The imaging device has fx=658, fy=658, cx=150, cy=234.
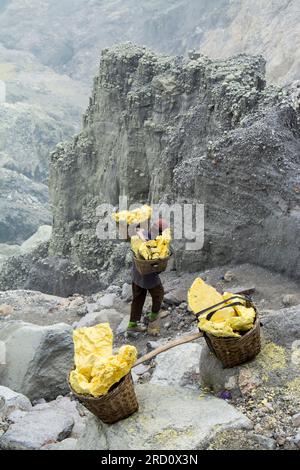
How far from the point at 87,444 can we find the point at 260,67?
12.2m

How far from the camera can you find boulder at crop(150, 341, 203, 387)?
592cm

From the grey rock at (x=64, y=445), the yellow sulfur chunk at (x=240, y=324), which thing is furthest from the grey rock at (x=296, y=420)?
the grey rock at (x=64, y=445)

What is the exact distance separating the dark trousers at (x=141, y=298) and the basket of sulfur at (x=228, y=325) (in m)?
2.36

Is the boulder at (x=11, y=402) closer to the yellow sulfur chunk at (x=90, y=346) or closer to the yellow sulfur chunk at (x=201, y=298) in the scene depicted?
the yellow sulfur chunk at (x=90, y=346)

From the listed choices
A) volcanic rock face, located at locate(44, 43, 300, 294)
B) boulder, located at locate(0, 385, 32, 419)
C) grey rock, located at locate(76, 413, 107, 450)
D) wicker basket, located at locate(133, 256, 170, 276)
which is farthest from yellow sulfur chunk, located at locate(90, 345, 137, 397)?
volcanic rock face, located at locate(44, 43, 300, 294)

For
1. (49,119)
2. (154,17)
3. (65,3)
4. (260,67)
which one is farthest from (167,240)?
(65,3)

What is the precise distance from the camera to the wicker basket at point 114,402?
478cm

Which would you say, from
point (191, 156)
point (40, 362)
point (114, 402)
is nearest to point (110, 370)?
point (114, 402)

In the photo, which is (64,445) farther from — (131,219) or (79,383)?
(131,219)

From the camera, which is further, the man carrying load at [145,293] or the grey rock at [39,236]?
the grey rock at [39,236]

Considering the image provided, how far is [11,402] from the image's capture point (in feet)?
20.2

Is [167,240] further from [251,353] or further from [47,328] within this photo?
[251,353]

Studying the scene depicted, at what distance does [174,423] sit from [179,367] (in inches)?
53.8

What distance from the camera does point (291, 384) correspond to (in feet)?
17.0
